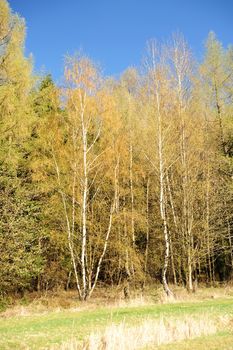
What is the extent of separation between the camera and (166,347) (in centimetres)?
759

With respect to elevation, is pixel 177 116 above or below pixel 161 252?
above

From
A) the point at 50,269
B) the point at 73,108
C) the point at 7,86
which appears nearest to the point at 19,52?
the point at 7,86

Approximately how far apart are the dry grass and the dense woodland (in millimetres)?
7116

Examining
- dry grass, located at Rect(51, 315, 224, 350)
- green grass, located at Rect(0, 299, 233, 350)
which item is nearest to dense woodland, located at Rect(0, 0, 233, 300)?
green grass, located at Rect(0, 299, 233, 350)

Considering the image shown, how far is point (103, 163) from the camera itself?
1906 centimetres

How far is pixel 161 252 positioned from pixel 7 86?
12812 millimetres

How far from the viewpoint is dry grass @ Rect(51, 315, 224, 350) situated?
25.4 feet

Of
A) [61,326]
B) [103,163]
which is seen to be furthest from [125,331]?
[103,163]

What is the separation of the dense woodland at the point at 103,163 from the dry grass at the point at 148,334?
7.12 metres

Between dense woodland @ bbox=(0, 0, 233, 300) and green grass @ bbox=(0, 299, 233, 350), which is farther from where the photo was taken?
dense woodland @ bbox=(0, 0, 233, 300)

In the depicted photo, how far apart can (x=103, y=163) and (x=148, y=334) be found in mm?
11337

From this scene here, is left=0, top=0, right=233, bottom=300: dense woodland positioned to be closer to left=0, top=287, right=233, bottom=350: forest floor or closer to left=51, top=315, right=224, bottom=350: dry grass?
left=0, top=287, right=233, bottom=350: forest floor

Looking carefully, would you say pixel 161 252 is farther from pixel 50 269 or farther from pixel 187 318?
pixel 187 318

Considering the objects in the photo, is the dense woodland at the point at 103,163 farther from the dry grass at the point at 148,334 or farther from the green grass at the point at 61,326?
the dry grass at the point at 148,334
